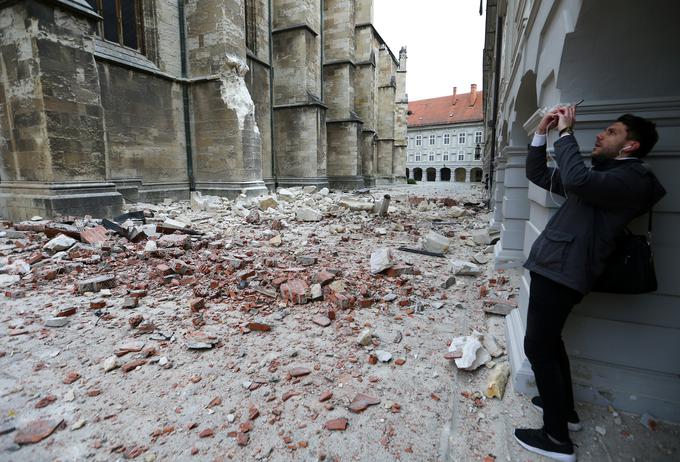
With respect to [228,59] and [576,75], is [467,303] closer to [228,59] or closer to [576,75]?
[576,75]

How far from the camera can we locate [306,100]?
54.2 ft

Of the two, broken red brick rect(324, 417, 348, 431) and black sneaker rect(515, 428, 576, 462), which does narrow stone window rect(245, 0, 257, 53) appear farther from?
black sneaker rect(515, 428, 576, 462)

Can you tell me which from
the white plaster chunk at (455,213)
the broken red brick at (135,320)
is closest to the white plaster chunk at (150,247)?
the broken red brick at (135,320)

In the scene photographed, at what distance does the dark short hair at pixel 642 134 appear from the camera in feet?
5.69

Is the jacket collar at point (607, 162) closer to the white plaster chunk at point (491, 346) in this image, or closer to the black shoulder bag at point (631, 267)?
the black shoulder bag at point (631, 267)

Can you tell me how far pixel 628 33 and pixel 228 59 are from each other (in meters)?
12.1

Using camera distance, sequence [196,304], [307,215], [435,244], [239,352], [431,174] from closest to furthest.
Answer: [239,352]
[196,304]
[435,244]
[307,215]
[431,174]

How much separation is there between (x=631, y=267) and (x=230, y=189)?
1180cm

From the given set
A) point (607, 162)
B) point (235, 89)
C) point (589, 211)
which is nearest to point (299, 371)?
point (589, 211)

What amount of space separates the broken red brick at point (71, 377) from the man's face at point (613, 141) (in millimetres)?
3696

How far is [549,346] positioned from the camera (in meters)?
1.91

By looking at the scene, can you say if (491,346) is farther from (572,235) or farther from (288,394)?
(288,394)

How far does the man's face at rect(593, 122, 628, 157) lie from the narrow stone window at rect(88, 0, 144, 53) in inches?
512

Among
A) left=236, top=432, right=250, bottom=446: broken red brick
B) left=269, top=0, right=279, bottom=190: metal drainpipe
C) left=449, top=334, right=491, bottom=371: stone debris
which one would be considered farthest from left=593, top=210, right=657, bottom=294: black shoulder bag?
left=269, top=0, right=279, bottom=190: metal drainpipe
